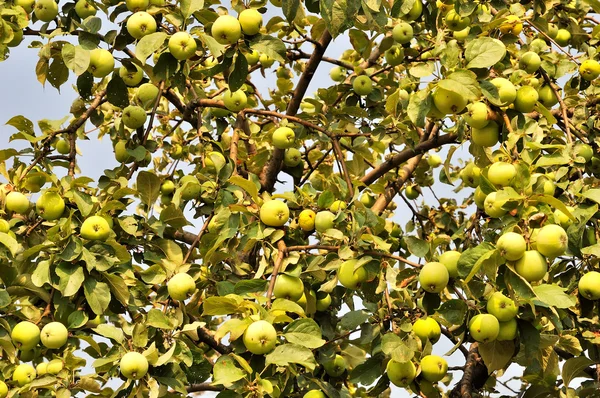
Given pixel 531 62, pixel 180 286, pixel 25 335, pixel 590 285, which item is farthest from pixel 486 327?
pixel 25 335

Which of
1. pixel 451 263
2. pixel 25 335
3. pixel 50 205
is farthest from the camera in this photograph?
pixel 50 205

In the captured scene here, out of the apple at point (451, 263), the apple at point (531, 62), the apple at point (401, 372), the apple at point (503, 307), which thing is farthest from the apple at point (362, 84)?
the apple at point (503, 307)

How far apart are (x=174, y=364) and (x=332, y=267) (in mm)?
694

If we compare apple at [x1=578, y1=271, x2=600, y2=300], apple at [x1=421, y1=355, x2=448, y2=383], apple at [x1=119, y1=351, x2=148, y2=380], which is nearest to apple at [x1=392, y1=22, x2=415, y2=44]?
apple at [x1=578, y1=271, x2=600, y2=300]

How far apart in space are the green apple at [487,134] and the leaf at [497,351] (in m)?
0.73

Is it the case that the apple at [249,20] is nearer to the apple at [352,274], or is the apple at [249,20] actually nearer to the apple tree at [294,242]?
the apple tree at [294,242]

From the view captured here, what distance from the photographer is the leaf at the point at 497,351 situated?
109 inches

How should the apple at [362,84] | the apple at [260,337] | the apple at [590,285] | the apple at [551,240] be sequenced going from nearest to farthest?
the apple at [551,240] → the apple at [260,337] → the apple at [590,285] → the apple at [362,84]

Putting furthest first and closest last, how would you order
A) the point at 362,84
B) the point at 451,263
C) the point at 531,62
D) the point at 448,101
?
the point at 362,84 → the point at 531,62 → the point at 451,263 → the point at 448,101

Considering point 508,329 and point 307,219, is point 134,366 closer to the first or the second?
point 307,219

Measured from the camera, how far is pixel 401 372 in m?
2.84

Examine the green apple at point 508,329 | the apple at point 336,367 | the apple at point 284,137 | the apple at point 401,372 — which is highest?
the green apple at point 508,329

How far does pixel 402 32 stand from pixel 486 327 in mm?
1995

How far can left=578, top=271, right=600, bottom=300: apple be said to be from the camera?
8.89ft
